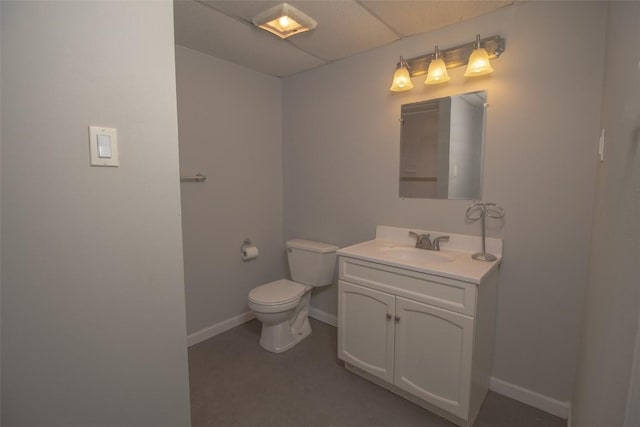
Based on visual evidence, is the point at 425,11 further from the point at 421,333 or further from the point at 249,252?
the point at 249,252

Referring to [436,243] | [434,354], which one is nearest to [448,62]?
[436,243]

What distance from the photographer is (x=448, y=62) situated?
177 centimetres

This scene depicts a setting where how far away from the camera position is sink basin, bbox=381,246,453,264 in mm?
1778

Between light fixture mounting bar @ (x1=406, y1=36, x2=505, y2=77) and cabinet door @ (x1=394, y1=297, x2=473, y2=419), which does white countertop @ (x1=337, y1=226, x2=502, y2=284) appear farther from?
light fixture mounting bar @ (x1=406, y1=36, x2=505, y2=77)

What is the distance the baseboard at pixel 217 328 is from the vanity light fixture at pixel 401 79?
2.20 metres

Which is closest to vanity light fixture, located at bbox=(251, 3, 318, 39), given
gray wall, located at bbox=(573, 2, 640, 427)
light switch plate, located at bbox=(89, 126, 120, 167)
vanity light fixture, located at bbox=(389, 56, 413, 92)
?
vanity light fixture, located at bbox=(389, 56, 413, 92)

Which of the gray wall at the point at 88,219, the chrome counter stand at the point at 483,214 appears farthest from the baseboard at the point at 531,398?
→ the gray wall at the point at 88,219

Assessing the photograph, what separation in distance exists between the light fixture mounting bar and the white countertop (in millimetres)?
1035

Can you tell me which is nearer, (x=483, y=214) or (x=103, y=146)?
(x=103, y=146)

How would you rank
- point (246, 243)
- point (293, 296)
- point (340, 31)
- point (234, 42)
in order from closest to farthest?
1. point (340, 31)
2. point (234, 42)
3. point (293, 296)
4. point (246, 243)

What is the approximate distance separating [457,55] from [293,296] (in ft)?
6.19

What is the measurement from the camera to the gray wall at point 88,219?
29.9 inches

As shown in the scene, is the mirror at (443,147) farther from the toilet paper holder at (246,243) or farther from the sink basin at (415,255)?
the toilet paper holder at (246,243)

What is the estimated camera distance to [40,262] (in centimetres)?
80
